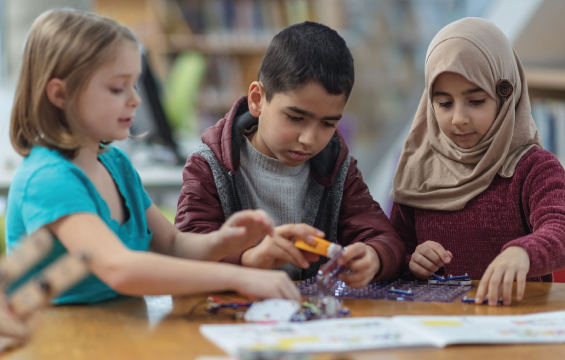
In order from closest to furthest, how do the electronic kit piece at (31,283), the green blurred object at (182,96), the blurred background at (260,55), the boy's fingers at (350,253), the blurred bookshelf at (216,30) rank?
the electronic kit piece at (31,283) < the boy's fingers at (350,253) < the blurred background at (260,55) < the green blurred object at (182,96) < the blurred bookshelf at (216,30)

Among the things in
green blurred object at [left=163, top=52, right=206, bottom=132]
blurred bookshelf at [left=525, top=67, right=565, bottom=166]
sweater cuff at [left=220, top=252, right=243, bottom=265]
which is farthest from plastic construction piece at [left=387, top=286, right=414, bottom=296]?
green blurred object at [left=163, top=52, right=206, bottom=132]

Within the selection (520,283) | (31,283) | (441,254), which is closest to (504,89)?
(441,254)

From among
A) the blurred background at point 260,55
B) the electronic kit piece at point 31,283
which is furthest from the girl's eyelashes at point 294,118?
the blurred background at point 260,55

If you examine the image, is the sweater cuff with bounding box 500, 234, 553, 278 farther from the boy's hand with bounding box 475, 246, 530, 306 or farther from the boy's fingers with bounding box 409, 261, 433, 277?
the boy's fingers with bounding box 409, 261, 433, 277

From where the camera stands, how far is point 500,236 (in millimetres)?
1624

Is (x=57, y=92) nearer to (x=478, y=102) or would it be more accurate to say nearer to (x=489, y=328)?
(x=489, y=328)

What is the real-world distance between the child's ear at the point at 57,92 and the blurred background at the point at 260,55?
72.6 inches

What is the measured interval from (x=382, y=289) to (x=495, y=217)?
42 cm

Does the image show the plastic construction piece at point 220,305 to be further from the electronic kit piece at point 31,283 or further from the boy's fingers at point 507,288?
the boy's fingers at point 507,288

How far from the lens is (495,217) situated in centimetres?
162

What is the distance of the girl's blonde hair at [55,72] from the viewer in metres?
1.11

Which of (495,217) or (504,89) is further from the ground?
(504,89)

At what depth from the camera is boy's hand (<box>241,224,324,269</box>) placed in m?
1.21

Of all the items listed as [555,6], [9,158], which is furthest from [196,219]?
[555,6]
